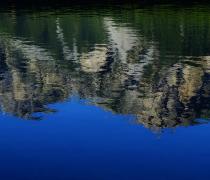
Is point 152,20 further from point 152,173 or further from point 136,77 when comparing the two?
point 152,173

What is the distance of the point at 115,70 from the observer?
5688 centimetres

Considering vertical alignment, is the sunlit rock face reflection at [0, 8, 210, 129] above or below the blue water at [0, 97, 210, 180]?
below

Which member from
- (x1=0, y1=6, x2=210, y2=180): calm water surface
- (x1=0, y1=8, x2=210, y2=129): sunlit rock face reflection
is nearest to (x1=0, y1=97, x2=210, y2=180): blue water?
(x1=0, y1=6, x2=210, y2=180): calm water surface

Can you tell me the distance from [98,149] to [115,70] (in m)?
28.2

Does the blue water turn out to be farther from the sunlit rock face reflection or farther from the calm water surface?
the sunlit rock face reflection

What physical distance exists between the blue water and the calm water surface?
0.05m

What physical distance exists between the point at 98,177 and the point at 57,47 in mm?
51708

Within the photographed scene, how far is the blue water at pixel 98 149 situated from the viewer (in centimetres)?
2577

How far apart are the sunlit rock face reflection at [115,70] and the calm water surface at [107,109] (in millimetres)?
116

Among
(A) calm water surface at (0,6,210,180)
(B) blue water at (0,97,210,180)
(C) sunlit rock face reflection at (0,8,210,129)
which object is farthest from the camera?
(C) sunlit rock face reflection at (0,8,210,129)

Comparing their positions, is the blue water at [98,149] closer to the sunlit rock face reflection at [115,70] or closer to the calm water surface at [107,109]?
the calm water surface at [107,109]

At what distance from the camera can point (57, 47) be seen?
75.5 meters

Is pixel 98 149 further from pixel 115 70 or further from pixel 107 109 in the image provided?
pixel 115 70

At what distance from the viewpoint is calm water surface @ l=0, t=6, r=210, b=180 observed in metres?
26.7
